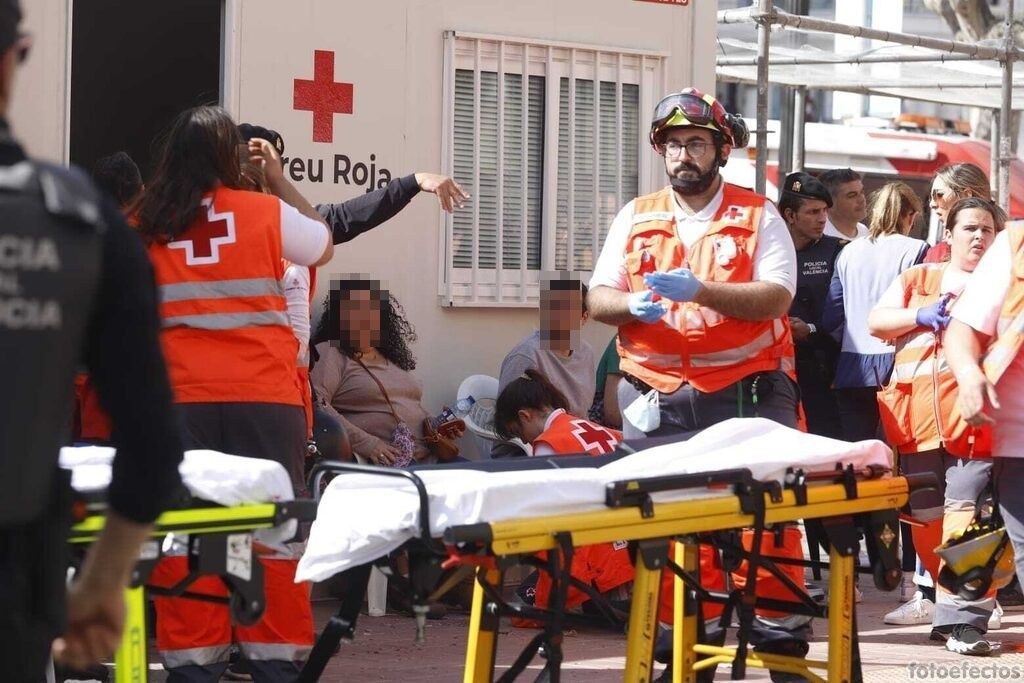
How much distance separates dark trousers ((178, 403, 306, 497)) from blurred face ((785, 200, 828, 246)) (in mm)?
3643

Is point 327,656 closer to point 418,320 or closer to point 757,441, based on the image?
point 757,441

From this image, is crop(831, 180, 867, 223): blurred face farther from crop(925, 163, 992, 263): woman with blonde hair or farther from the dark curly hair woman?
the dark curly hair woman

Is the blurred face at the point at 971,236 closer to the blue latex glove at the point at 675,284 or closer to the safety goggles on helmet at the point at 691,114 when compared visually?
the safety goggles on helmet at the point at 691,114

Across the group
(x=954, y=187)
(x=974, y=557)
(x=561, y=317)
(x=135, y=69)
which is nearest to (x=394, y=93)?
(x=561, y=317)

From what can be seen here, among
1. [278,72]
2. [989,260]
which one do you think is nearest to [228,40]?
[278,72]

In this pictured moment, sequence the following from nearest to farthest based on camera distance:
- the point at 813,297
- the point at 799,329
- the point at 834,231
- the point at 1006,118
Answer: the point at 799,329, the point at 813,297, the point at 834,231, the point at 1006,118

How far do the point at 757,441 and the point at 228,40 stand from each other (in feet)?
10.9

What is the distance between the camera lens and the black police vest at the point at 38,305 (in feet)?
7.45

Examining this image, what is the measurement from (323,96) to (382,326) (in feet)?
3.26

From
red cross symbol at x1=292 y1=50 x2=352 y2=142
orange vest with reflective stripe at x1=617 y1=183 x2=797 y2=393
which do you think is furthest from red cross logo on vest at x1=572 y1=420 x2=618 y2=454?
red cross symbol at x1=292 y1=50 x2=352 y2=142

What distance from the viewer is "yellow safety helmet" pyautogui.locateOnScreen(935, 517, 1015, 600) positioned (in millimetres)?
5941

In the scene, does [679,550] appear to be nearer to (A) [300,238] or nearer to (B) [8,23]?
(A) [300,238]

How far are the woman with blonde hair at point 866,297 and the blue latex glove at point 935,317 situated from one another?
3.14 feet

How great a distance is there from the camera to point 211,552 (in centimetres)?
377
